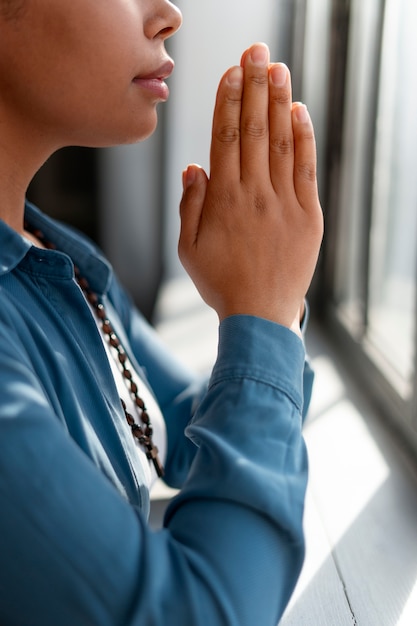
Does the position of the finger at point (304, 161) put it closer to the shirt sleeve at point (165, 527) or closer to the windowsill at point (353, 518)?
the shirt sleeve at point (165, 527)

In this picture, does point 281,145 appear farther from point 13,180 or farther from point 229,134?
point 13,180

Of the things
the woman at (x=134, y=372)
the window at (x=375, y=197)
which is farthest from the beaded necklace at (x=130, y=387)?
the window at (x=375, y=197)

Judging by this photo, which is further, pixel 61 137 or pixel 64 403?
pixel 61 137

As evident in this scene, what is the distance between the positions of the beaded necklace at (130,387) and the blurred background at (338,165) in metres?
0.48

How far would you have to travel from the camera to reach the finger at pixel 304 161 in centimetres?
68

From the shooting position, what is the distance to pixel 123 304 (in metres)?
1.01

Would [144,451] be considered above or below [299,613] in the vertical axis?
above

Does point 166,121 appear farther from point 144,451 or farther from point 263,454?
point 263,454

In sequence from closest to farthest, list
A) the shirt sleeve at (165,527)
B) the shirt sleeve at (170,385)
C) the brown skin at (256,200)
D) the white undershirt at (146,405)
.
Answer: the shirt sleeve at (165,527) → the brown skin at (256,200) → the white undershirt at (146,405) → the shirt sleeve at (170,385)

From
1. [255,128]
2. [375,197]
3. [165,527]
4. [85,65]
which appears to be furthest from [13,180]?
[375,197]

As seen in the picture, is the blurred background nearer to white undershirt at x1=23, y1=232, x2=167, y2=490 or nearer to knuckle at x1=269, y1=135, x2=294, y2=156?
white undershirt at x1=23, y1=232, x2=167, y2=490

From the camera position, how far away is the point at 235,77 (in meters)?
0.68

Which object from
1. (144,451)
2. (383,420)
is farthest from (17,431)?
(383,420)

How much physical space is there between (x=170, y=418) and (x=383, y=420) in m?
0.43
